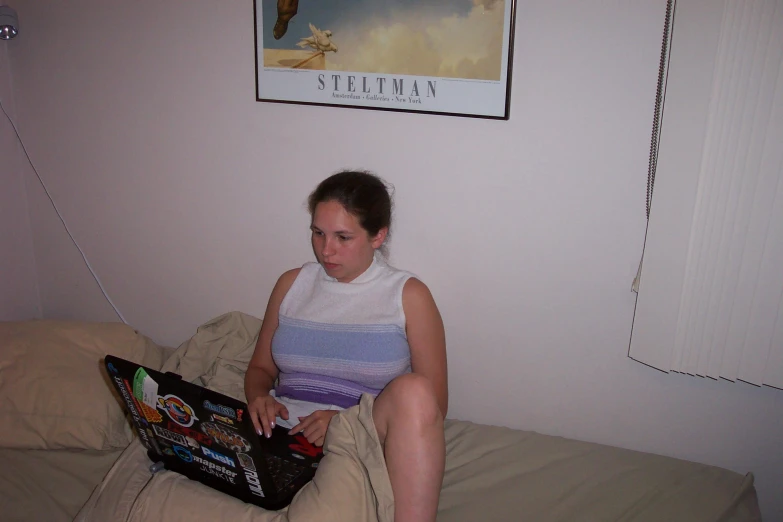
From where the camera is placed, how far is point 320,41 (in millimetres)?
1676

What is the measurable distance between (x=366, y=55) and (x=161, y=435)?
42.7 inches

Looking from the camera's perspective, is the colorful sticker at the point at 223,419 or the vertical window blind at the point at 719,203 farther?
the vertical window blind at the point at 719,203

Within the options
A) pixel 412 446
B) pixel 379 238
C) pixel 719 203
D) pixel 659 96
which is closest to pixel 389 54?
pixel 379 238

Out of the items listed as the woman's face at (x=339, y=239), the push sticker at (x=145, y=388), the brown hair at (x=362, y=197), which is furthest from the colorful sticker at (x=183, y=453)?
the brown hair at (x=362, y=197)

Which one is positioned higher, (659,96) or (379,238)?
(659,96)

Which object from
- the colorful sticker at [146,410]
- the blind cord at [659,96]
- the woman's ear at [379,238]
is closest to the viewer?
the colorful sticker at [146,410]

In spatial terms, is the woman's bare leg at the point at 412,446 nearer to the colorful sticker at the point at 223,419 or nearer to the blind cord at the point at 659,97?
the colorful sticker at the point at 223,419

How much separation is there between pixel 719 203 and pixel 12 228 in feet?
7.43

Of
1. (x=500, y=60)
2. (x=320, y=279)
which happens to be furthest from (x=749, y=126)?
(x=320, y=279)

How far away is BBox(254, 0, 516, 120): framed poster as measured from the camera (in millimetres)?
1536

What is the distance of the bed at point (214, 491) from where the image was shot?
1.28 meters

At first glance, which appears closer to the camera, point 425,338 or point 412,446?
point 412,446

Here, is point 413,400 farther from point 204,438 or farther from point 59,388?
Result: point 59,388

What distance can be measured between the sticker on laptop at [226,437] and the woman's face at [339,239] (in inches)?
21.9
